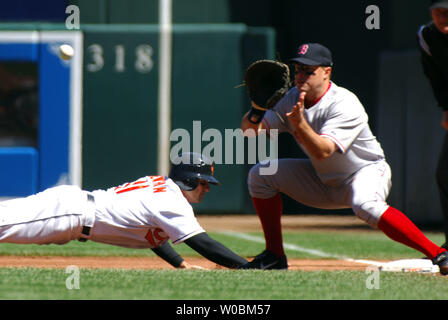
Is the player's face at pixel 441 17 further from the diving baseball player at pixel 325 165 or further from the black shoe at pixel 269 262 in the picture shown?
the black shoe at pixel 269 262

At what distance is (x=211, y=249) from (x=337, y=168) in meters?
0.94

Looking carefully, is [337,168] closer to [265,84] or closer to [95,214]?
[265,84]

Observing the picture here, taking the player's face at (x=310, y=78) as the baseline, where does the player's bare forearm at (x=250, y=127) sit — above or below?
below

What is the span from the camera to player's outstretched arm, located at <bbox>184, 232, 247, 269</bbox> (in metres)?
4.75

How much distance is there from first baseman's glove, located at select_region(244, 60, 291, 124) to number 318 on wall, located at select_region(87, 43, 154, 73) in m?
6.81

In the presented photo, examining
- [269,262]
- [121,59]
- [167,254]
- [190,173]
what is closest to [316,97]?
[190,173]

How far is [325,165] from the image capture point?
513cm

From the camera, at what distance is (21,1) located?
12133mm

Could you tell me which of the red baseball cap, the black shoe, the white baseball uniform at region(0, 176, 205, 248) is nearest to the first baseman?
→ the red baseball cap

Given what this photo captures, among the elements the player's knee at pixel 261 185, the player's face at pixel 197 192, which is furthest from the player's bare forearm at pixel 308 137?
the player's face at pixel 197 192

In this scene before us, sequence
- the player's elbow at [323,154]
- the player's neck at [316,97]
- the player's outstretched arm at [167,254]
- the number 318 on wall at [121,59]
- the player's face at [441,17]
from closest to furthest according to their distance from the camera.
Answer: the player's face at [441,17]
the player's elbow at [323,154]
the player's neck at [316,97]
the player's outstretched arm at [167,254]
the number 318 on wall at [121,59]

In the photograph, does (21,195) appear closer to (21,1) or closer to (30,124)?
(30,124)

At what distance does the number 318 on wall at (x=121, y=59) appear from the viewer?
471 inches

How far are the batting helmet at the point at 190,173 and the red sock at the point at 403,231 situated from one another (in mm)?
1012
